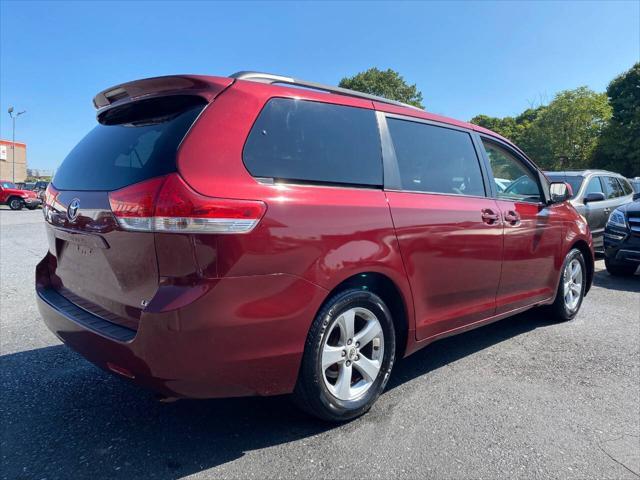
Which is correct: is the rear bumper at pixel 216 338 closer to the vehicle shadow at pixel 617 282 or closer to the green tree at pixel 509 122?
the vehicle shadow at pixel 617 282

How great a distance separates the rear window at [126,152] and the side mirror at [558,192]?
351 centimetres

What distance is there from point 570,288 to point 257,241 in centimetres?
409

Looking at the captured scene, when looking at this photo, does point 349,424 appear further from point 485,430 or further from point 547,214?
point 547,214

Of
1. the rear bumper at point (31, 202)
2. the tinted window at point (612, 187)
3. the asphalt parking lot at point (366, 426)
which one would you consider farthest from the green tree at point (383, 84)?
the asphalt parking lot at point (366, 426)

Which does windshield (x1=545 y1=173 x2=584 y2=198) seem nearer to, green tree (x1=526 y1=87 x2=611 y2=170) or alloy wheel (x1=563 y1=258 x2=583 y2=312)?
alloy wheel (x1=563 y1=258 x2=583 y2=312)

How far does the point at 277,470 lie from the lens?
2.21 meters

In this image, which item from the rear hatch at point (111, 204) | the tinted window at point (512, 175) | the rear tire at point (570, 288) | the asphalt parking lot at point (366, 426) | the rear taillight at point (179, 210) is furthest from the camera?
the rear tire at point (570, 288)

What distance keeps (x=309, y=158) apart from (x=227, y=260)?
79cm

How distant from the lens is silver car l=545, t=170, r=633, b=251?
328 inches

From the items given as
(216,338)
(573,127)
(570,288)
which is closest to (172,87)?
(216,338)

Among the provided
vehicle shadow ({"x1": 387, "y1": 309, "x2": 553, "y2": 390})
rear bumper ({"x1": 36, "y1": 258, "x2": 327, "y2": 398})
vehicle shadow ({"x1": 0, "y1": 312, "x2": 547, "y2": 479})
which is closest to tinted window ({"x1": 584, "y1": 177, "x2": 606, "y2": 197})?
vehicle shadow ({"x1": 387, "y1": 309, "x2": 553, "y2": 390})

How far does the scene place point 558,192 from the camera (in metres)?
4.36

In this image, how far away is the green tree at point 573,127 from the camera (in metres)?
32.5

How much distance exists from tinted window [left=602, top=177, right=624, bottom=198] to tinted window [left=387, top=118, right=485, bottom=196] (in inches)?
283
